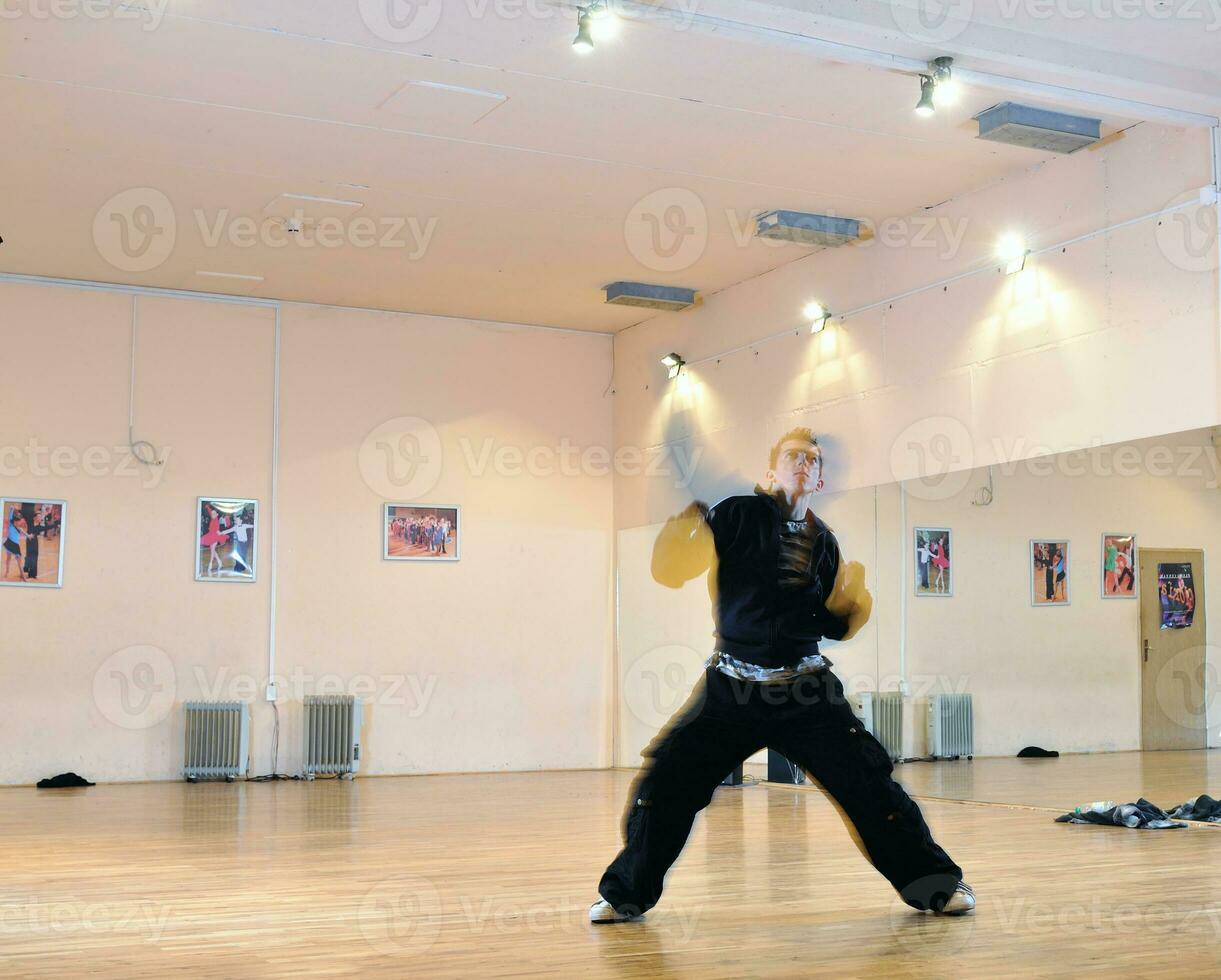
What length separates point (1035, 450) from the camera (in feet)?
23.3

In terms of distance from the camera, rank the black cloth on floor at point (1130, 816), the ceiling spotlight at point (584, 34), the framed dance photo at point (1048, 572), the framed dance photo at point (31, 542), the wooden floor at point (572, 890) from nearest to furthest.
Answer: the wooden floor at point (572, 890), the ceiling spotlight at point (584, 34), the black cloth on floor at point (1130, 816), the framed dance photo at point (1048, 572), the framed dance photo at point (31, 542)

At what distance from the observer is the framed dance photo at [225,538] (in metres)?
9.73

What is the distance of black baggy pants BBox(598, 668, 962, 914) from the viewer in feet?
12.3

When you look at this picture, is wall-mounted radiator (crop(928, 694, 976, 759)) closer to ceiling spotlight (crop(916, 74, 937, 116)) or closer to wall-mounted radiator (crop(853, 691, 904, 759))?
wall-mounted radiator (crop(853, 691, 904, 759))

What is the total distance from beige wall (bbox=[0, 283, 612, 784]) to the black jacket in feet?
21.2

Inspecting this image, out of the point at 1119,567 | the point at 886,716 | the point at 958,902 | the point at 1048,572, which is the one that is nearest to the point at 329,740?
the point at 886,716

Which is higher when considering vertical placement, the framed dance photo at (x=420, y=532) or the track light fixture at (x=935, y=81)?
the track light fixture at (x=935, y=81)

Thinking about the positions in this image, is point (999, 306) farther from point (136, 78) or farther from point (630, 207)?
point (136, 78)

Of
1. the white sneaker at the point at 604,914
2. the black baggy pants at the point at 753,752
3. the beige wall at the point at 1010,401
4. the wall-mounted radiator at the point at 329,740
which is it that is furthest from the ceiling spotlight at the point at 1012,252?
the wall-mounted radiator at the point at 329,740

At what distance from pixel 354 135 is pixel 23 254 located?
315 cm

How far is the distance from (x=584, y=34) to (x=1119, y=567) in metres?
4.09

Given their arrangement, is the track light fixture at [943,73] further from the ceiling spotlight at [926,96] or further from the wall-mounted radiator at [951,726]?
the wall-mounted radiator at [951,726]

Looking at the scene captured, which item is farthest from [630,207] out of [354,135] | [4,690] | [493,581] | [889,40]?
[4,690]

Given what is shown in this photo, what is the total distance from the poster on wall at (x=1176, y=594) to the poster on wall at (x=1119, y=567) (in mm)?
146
